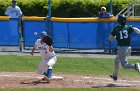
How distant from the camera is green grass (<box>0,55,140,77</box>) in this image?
16.7m

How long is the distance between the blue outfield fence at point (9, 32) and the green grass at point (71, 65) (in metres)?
2.32

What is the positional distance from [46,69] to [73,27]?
24.0ft

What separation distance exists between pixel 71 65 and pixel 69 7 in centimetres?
1199

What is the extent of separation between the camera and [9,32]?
22.3 m

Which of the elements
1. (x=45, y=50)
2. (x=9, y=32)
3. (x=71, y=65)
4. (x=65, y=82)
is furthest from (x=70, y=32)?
(x=65, y=82)

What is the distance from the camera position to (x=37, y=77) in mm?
15328

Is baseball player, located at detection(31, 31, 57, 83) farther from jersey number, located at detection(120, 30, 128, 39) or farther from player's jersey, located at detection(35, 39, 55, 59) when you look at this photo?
jersey number, located at detection(120, 30, 128, 39)

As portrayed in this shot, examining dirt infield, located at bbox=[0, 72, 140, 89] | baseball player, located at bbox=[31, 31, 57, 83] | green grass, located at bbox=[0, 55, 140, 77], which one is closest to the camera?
dirt infield, located at bbox=[0, 72, 140, 89]

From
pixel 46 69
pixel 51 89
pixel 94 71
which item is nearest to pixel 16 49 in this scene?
pixel 94 71

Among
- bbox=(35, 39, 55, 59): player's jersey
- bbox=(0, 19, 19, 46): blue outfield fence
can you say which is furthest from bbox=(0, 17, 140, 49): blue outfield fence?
bbox=(35, 39, 55, 59): player's jersey

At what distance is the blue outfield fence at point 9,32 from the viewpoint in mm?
22266

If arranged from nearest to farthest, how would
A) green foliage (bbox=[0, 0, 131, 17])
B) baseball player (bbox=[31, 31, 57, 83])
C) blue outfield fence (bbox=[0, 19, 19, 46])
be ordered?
1. baseball player (bbox=[31, 31, 57, 83])
2. blue outfield fence (bbox=[0, 19, 19, 46])
3. green foliage (bbox=[0, 0, 131, 17])

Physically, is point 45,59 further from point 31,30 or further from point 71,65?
point 31,30

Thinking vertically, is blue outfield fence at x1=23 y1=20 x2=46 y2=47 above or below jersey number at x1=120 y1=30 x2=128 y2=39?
below
